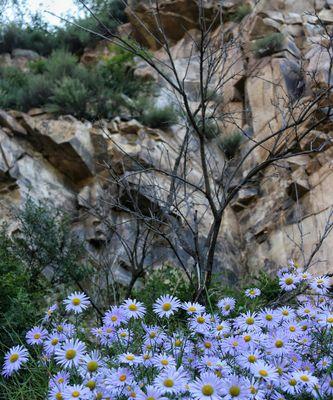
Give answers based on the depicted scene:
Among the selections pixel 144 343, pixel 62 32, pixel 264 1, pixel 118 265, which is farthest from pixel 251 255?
pixel 62 32

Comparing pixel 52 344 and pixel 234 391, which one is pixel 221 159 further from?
pixel 234 391

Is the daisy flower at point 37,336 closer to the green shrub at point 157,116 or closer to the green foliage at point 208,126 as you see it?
the green foliage at point 208,126

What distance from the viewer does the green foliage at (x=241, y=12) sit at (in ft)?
30.2

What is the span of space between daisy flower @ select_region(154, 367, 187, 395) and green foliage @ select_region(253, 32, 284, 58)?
7.63m

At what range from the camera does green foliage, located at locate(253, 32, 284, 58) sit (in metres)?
8.06

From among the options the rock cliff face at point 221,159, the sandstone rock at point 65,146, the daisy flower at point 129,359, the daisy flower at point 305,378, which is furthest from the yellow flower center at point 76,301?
the sandstone rock at point 65,146

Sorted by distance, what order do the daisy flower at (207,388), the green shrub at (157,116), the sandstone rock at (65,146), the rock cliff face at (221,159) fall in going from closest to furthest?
1. the daisy flower at (207,388)
2. the rock cliff face at (221,159)
3. the sandstone rock at (65,146)
4. the green shrub at (157,116)

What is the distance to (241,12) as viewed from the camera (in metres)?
9.23

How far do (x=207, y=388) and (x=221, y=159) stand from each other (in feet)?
21.5

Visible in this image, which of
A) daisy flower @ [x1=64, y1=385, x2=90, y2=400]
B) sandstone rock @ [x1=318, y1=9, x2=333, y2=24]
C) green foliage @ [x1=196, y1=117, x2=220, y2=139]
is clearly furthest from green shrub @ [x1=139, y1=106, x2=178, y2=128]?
daisy flower @ [x1=64, y1=385, x2=90, y2=400]

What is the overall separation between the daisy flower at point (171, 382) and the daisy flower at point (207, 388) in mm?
39

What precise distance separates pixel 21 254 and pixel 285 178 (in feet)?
12.3

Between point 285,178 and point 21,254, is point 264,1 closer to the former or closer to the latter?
point 285,178

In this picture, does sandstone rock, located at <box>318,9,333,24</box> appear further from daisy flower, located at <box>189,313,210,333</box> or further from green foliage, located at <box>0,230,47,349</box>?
daisy flower, located at <box>189,313,210,333</box>
